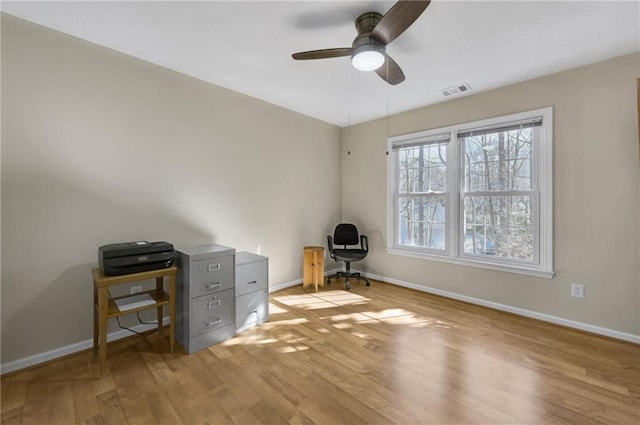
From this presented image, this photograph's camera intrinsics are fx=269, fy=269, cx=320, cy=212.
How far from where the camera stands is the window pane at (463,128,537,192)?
2920 millimetres

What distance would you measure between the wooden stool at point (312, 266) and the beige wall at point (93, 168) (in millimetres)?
782

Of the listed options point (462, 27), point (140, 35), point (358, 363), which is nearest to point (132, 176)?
point (140, 35)

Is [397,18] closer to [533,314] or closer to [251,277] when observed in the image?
[251,277]

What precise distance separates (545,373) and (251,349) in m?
2.22

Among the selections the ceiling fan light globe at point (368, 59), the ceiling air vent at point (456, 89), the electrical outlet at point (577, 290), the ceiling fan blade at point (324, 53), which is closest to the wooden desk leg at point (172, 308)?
the ceiling fan blade at point (324, 53)

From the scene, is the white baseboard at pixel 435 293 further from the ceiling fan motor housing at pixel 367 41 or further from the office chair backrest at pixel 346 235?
the ceiling fan motor housing at pixel 367 41

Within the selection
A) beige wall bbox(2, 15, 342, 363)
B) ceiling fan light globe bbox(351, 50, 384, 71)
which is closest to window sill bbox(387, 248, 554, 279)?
beige wall bbox(2, 15, 342, 363)

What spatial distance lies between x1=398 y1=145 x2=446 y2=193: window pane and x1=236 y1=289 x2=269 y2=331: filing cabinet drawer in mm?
2537

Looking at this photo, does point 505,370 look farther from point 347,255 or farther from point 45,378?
point 45,378

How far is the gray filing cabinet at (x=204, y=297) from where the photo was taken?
7.28 feet

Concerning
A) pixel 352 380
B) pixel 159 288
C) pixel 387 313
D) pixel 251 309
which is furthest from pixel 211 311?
Result: pixel 387 313

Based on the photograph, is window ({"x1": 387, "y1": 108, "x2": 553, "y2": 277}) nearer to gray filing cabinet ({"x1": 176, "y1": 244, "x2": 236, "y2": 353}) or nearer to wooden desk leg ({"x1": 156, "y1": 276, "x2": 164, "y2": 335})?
gray filing cabinet ({"x1": 176, "y1": 244, "x2": 236, "y2": 353})

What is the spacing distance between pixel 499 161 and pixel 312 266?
2662 millimetres

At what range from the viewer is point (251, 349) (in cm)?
226
